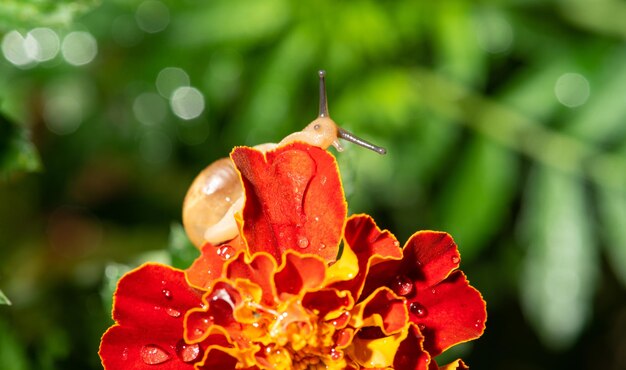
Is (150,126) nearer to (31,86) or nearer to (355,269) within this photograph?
(31,86)

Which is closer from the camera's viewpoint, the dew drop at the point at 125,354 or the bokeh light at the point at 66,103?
the dew drop at the point at 125,354

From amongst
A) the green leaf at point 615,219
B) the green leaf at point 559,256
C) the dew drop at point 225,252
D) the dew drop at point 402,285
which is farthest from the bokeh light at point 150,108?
the dew drop at point 402,285

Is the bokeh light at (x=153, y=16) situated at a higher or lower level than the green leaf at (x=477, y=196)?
higher

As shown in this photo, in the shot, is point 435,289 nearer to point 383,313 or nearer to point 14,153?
point 383,313

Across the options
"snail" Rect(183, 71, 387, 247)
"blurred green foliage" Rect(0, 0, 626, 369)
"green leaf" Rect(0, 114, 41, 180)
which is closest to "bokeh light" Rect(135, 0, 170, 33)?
"blurred green foliage" Rect(0, 0, 626, 369)

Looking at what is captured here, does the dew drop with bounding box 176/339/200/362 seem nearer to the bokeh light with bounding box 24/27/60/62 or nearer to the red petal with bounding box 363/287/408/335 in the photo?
the red petal with bounding box 363/287/408/335

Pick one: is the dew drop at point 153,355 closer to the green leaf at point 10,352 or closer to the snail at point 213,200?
the snail at point 213,200

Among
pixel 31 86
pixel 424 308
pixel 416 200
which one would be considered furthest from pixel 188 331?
pixel 31 86
